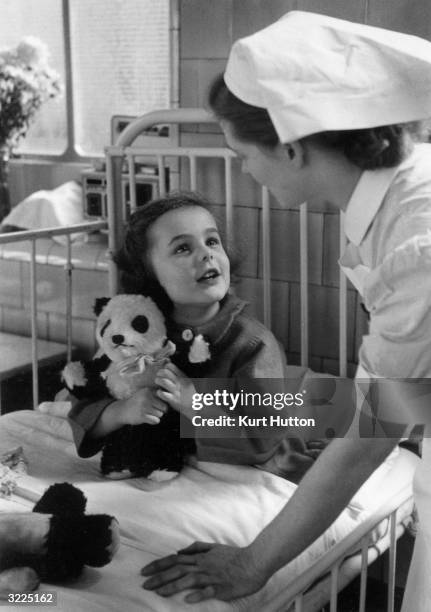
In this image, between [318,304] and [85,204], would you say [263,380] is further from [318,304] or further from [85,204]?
[85,204]

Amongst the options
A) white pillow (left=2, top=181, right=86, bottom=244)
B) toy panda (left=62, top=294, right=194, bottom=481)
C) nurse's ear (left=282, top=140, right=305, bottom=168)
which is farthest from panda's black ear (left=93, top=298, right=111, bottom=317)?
white pillow (left=2, top=181, right=86, bottom=244)

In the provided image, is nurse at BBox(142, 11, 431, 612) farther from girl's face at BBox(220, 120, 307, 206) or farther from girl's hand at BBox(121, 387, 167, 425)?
girl's hand at BBox(121, 387, 167, 425)

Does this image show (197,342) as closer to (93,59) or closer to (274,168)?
(274,168)

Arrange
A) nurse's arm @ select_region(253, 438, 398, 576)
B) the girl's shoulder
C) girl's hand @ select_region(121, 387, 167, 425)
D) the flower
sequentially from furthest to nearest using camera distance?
the flower
the girl's shoulder
girl's hand @ select_region(121, 387, 167, 425)
nurse's arm @ select_region(253, 438, 398, 576)

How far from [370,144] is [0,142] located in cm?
352

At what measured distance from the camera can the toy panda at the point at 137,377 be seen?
1.48 meters

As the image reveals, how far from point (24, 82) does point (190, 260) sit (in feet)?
9.03

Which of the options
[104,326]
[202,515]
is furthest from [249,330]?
[202,515]

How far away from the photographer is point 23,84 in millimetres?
3920

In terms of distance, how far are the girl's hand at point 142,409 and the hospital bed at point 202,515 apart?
0.39ft

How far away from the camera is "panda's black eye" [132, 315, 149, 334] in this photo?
148 centimetres

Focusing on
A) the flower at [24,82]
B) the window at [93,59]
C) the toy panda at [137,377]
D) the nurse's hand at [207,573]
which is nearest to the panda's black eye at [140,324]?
the toy panda at [137,377]

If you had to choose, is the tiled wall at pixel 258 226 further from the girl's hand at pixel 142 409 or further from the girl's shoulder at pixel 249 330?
the girl's hand at pixel 142 409

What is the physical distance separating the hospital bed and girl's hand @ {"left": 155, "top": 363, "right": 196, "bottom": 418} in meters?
0.14
